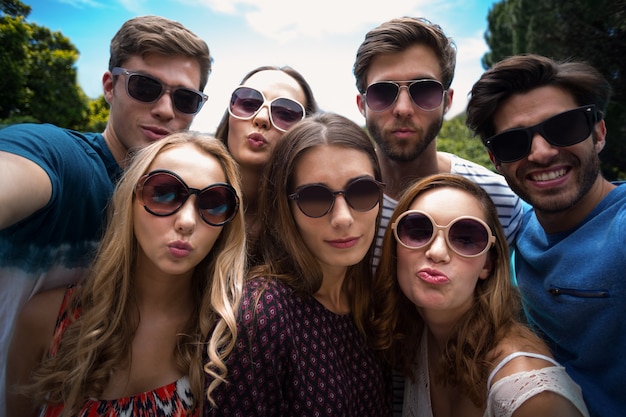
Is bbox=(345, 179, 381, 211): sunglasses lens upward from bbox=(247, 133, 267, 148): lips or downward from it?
downward

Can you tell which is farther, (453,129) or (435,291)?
(453,129)

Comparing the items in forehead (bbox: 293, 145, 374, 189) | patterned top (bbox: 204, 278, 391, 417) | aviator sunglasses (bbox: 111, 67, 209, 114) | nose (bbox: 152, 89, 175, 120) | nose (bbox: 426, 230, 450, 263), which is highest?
aviator sunglasses (bbox: 111, 67, 209, 114)

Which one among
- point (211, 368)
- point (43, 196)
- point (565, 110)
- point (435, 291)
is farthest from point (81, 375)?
point (565, 110)

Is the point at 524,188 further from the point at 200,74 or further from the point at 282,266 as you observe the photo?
the point at 200,74

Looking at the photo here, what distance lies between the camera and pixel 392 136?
327 centimetres

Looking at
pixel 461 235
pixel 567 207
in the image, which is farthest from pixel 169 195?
pixel 567 207

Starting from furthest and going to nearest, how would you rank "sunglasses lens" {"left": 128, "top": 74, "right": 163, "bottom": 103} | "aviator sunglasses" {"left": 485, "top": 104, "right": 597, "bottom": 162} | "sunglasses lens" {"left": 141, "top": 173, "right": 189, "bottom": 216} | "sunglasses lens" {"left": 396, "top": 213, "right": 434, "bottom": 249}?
"sunglasses lens" {"left": 128, "top": 74, "right": 163, "bottom": 103} < "aviator sunglasses" {"left": 485, "top": 104, "right": 597, "bottom": 162} < "sunglasses lens" {"left": 396, "top": 213, "right": 434, "bottom": 249} < "sunglasses lens" {"left": 141, "top": 173, "right": 189, "bottom": 216}

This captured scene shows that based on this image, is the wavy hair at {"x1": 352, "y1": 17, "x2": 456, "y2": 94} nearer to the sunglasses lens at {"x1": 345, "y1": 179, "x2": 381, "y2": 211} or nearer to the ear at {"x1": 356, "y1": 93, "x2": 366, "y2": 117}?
the ear at {"x1": 356, "y1": 93, "x2": 366, "y2": 117}

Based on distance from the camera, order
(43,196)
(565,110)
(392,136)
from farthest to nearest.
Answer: (392,136)
(565,110)
(43,196)

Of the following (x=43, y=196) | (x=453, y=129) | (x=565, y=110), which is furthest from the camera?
(x=453, y=129)

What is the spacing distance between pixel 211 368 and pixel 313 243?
0.80 m

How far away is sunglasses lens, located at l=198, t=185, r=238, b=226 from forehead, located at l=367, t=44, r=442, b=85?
1.83 metres

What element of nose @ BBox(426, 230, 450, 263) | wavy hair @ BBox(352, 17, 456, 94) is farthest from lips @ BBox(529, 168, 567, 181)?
wavy hair @ BBox(352, 17, 456, 94)

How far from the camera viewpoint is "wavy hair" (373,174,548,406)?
7.01 ft
